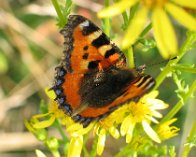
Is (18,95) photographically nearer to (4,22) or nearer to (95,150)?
(4,22)

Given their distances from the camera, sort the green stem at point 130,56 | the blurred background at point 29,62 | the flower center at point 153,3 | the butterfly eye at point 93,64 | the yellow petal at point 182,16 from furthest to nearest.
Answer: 1. the blurred background at point 29,62
2. the butterfly eye at point 93,64
3. the green stem at point 130,56
4. the flower center at point 153,3
5. the yellow petal at point 182,16

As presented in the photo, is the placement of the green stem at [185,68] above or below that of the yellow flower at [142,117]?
above

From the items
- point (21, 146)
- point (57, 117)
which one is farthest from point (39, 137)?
point (21, 146)

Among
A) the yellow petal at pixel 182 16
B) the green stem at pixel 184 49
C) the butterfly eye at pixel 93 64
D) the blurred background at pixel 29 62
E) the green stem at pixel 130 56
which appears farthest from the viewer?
the blurred background at pixel 29 62

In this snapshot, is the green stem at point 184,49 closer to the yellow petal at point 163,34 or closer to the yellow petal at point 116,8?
the yellow petal at point 163,34

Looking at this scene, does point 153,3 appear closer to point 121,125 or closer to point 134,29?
point 134,29

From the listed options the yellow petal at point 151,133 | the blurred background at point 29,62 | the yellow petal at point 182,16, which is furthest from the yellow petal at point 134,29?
the blurred background at point 29,62
